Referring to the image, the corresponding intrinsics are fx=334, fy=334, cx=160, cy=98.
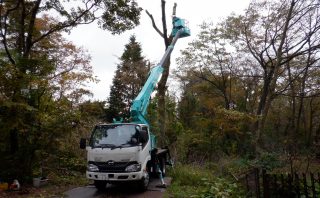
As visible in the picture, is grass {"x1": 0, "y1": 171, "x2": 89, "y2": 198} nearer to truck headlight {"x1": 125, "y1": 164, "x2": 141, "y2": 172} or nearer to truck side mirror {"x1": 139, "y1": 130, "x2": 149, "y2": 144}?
truck headlight {"x1": 125, "y1": 164, "x2": 141, "y2": 172}

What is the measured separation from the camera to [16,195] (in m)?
10.2

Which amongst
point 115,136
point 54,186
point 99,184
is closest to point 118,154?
point 115,136

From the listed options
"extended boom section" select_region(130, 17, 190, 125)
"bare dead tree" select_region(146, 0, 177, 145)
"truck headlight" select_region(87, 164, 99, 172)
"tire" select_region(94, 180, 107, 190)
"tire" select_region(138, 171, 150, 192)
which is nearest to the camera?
"truck headlight" select_region(87, 164, 99, 172)

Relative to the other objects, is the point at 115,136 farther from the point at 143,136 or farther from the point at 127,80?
the point at 127,80

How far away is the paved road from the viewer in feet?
33.6

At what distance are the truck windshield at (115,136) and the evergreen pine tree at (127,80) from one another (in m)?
21.1

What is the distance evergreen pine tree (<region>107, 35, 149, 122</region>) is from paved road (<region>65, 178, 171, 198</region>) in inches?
817

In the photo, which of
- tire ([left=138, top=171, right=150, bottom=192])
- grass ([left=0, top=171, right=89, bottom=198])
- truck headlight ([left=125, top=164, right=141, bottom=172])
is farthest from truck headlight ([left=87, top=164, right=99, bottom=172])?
tire ([left=138, top=171, right=150, bottom=192])

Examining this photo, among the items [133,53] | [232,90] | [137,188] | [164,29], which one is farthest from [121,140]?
[133,53]

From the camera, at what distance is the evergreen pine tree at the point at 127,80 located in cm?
3272

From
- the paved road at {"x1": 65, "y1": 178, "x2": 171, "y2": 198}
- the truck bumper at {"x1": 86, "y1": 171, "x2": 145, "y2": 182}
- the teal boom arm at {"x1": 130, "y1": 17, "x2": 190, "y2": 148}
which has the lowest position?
the paved road at {"x1": 65, "y1": 178, "x2": 171, "y2": 198}

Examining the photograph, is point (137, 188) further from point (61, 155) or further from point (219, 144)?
point (219, 144)

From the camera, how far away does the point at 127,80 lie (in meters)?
33.8

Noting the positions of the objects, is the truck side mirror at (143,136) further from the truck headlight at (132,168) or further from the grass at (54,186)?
the grass at (54,186)
